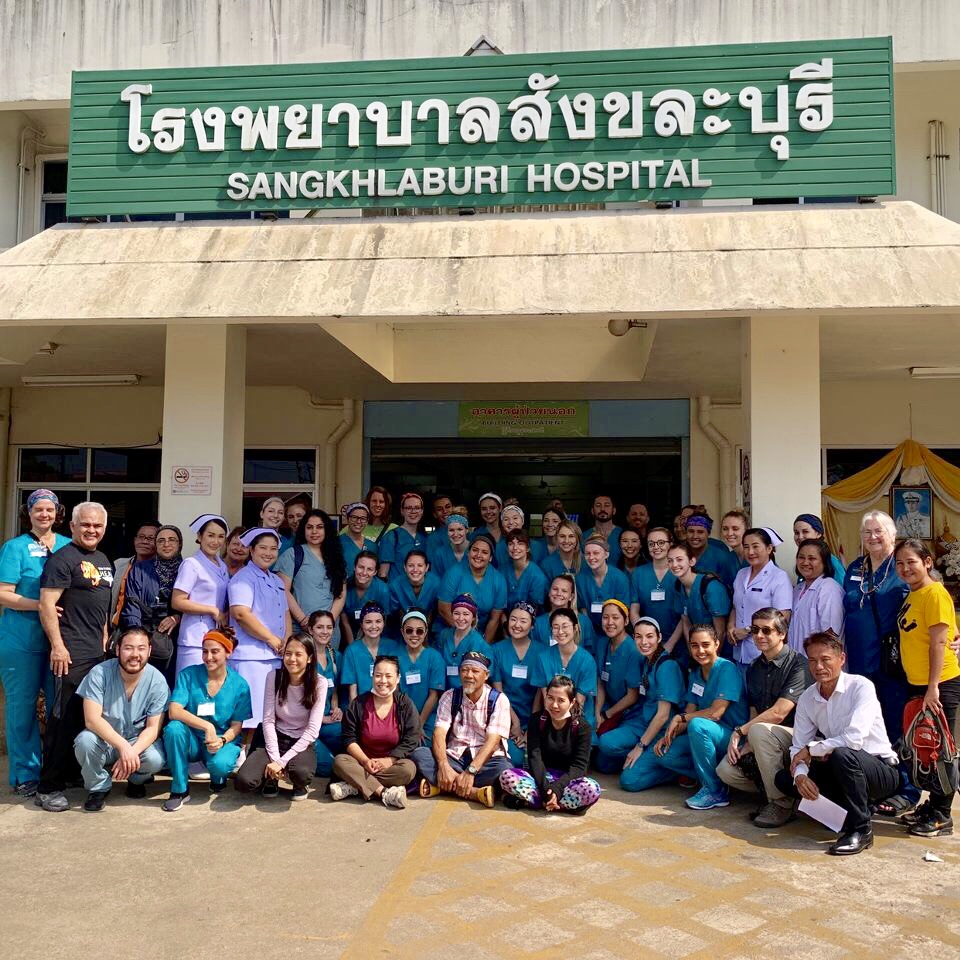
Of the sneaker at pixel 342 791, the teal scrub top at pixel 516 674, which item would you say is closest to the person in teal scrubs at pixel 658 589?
the teal scrub top at pixel 516 674

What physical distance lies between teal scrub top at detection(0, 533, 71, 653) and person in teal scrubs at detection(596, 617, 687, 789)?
3451mm

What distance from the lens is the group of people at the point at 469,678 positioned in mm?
4977

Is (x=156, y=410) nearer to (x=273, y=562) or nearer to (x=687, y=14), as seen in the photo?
(x=273, y=562)

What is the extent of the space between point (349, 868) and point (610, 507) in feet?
14.1

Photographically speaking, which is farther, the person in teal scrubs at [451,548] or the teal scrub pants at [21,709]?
the person in teal scrubs at [451,548]

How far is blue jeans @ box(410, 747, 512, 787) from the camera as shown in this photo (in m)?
5.37

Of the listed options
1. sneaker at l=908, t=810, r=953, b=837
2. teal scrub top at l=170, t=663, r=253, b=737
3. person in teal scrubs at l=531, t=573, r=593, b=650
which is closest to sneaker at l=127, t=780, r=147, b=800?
teal scrub top at l=170, t=663, r=253, b=737

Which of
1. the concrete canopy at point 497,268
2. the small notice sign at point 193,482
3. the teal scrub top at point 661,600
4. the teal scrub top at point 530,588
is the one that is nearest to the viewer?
the concrete canopy at point 497,268

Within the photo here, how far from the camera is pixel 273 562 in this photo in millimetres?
6074

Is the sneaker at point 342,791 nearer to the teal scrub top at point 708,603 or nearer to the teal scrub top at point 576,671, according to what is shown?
the teal scrub top at point 576,671

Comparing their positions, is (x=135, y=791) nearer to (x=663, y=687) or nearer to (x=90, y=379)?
(x=663, y=687)

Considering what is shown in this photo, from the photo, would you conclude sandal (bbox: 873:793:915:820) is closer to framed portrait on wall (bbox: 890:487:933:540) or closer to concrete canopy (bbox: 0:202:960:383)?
concrete canopy (bbox: 0:202:960:383)

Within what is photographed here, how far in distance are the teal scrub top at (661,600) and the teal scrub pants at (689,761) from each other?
3.40ft

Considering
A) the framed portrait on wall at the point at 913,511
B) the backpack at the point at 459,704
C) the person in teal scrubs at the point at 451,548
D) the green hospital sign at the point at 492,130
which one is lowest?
the backpack at the point at 459,704
